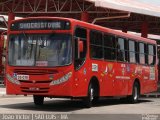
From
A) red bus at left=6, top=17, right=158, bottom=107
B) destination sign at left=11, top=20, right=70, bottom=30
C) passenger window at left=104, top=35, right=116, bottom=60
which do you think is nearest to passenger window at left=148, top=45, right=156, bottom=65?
passenger window at left=104, top=35, right=116, bottom=60

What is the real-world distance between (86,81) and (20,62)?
2366 mm

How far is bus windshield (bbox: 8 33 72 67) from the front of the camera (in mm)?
15867

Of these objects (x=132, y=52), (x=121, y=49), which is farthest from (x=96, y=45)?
(x=132, y=52)

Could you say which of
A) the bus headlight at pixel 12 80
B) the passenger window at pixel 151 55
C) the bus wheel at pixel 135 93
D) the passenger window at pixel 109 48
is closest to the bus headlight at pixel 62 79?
the bus headlight at pixel 12 80

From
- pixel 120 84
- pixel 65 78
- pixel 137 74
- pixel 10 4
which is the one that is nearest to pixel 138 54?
pixel 137 74

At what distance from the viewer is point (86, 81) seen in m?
17.0

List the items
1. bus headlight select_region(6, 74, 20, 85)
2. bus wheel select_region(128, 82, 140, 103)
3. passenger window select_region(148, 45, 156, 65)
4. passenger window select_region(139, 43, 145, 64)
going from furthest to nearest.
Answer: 1. passenger window select_region(148, 45, 156, 65)
2. passenger window select_region(139, 43, 145, 64)
3. bus wheel select_region(128, 82, 140, 103)
4. bus headlight select_region(6, 74, 20, 85)

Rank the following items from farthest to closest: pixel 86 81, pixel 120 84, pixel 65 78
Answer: pixel 120 84, pixel 86 81, pixel 65 78

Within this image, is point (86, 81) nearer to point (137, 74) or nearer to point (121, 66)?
Result: point (121, 66)

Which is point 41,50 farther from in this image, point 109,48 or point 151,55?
point 151,55

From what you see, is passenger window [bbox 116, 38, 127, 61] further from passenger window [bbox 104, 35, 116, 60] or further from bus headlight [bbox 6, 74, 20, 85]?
bus headlight [bbox 6, 74, 20, 85]

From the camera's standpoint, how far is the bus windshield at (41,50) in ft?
52.1

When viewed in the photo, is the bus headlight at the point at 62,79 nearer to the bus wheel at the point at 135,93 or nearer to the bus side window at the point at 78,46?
the bus side window at the point at 78,46

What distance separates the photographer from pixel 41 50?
16062 mm
